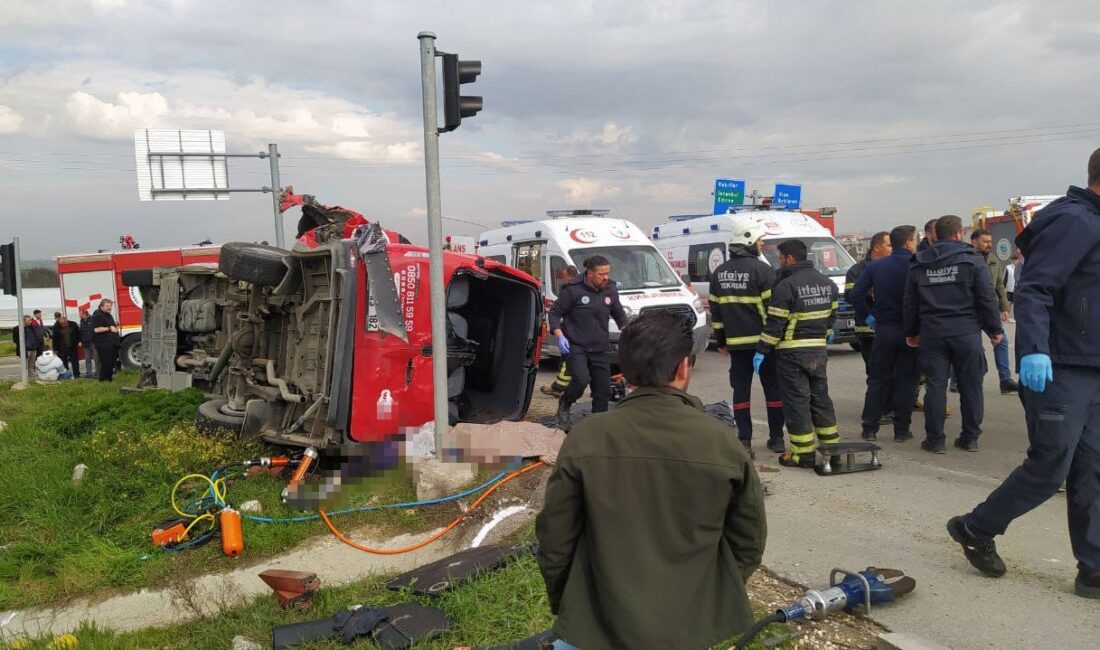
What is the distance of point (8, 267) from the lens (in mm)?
14062

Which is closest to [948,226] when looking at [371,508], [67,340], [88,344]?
[371,508]

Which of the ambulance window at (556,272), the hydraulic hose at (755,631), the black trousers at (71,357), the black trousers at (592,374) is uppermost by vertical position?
the ambulance window at (556,272)

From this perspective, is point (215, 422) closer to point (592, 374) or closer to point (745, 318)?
point (592, 374)

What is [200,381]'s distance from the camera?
9.41 metres

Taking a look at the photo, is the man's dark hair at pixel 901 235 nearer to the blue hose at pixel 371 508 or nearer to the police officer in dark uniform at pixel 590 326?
the police officer in dark uniform at pixel 590 326

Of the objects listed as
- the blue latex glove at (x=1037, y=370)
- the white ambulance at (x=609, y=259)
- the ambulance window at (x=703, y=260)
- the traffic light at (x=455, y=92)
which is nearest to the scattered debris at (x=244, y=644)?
the traffic light at (x=455, y=92)

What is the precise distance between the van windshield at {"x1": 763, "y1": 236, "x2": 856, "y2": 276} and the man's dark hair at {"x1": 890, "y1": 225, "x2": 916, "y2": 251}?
557cm

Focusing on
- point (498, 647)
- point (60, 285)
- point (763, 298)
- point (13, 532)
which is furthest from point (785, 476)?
point (60, 285)

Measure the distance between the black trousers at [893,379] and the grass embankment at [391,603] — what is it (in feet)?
13.8

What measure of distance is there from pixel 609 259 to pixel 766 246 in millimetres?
2934

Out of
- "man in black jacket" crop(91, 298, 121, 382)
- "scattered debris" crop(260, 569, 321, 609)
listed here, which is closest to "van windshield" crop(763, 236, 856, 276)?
"scattered debris" crop(260, 569, 321, 609)

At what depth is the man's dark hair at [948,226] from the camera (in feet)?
20.5

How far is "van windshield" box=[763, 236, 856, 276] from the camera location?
42.8 ft

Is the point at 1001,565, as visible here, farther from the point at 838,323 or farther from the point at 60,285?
the point at 60,285
